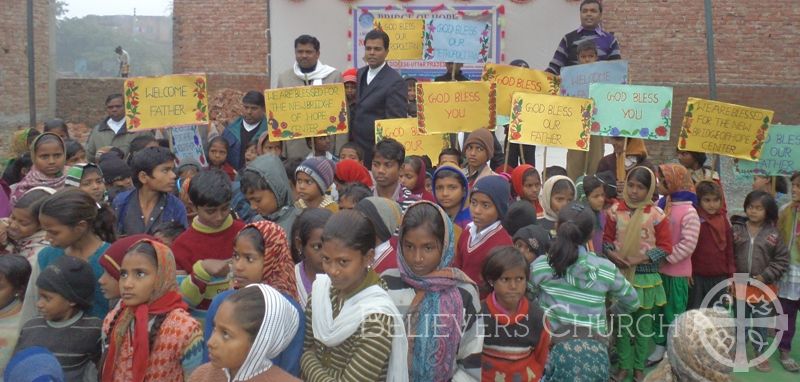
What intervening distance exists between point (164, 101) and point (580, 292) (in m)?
4.18

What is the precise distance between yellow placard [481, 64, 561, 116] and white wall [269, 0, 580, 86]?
4057 mm

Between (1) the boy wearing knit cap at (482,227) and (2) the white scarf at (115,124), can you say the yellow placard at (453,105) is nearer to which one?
(1) the boy wearing knit cap at (482,227)

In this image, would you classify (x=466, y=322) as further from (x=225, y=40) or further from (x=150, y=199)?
(x=225, y=40)

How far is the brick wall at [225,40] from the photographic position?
1524 cm

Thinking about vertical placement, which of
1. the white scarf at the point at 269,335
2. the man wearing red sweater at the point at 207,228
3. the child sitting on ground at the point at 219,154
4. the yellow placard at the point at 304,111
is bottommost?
the white scarf at the point at 269,335

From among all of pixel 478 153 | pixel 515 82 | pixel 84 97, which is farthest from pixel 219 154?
pixel 84 97

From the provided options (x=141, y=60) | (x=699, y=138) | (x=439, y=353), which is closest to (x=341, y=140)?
(x=699, y=138)

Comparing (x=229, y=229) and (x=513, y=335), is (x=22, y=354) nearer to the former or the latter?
(x=229, y=229)

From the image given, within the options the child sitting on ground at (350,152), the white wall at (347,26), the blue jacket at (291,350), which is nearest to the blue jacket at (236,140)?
the child sitting on ground at (350,152)

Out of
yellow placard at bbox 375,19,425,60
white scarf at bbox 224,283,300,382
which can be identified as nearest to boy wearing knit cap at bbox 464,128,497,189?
yellow placard at bbox 375,19,425,60

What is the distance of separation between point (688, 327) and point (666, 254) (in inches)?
118

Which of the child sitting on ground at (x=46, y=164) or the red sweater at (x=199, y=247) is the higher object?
the child sitting on ground at (x=46, y=164)

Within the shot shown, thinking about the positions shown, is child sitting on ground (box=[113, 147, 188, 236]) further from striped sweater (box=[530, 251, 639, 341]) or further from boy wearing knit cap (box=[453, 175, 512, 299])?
striped sweater (box=[530, 251, 639, 341])

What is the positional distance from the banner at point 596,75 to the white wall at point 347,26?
4276mm
